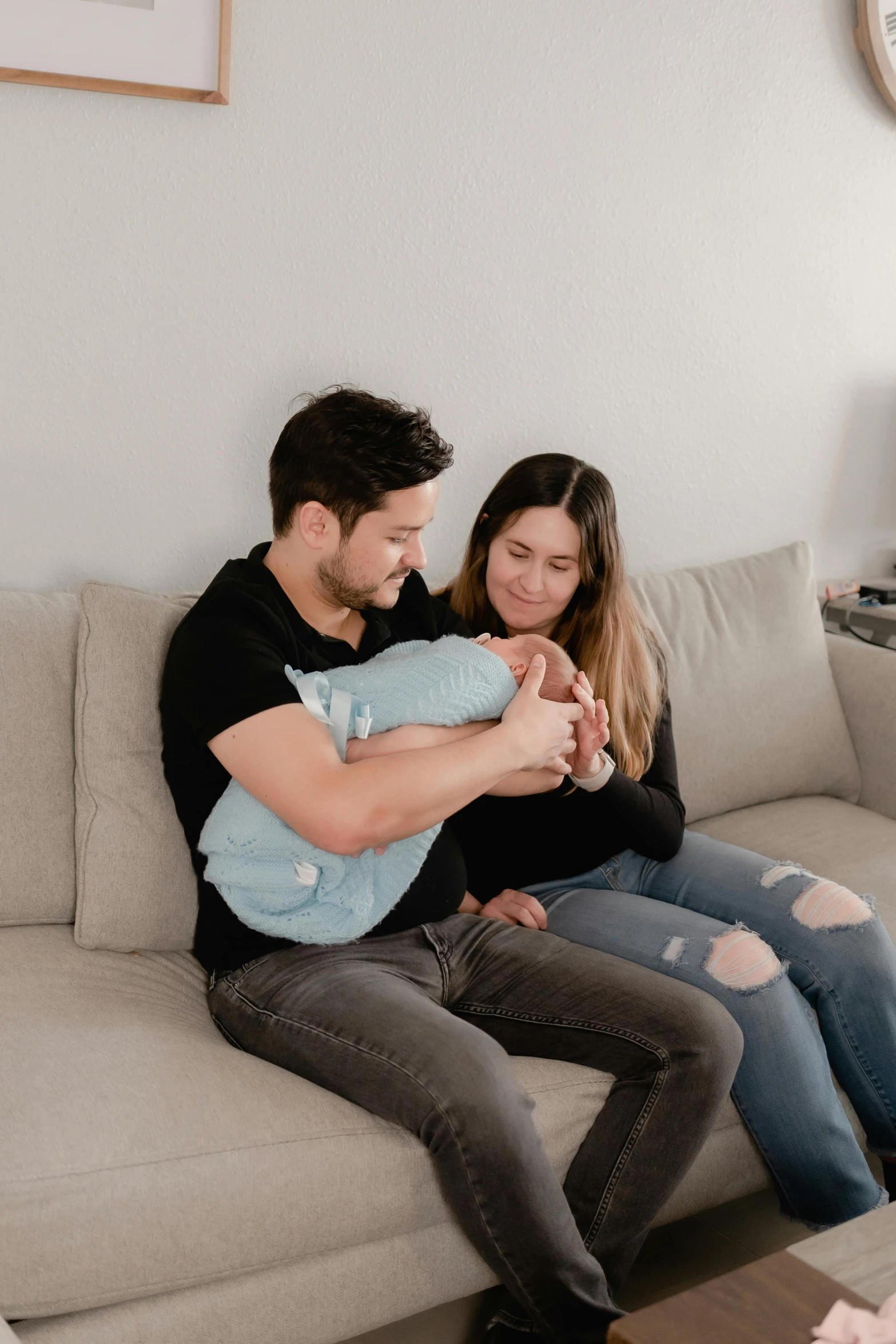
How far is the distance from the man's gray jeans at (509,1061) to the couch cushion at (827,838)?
1.98ft

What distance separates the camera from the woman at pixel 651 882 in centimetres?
156

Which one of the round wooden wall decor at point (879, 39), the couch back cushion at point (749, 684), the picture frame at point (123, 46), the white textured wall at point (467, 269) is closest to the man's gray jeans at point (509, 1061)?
the couch back cushion at point (749, 684)

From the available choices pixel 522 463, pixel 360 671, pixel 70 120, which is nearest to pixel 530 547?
pixel 522 463

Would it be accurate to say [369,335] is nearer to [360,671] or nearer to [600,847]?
[360,671]

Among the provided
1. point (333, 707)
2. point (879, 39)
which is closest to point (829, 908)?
point (333, 707)

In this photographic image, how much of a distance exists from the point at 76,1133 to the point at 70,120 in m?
1.44

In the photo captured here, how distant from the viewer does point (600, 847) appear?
6.05 feet

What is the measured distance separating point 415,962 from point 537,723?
1.13ft

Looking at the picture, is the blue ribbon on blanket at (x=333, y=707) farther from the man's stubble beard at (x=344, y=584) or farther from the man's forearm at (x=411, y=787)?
the man's stubble beard at (x=344, y=584)

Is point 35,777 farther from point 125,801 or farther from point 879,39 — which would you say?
point 879,39

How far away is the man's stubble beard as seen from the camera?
1.56m

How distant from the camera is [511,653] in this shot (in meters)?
1.64

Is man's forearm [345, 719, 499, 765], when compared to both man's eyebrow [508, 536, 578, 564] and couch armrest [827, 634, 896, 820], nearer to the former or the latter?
man's eyebrow [508, 536, 578, 564]

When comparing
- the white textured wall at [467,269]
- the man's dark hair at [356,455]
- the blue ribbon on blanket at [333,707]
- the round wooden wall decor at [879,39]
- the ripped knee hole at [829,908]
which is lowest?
the ripped knee hole at [829,908]
